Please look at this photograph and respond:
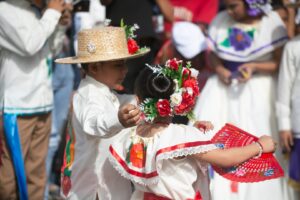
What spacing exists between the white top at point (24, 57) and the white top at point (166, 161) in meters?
1.48

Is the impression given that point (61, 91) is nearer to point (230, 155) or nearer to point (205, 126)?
point (205, 126)

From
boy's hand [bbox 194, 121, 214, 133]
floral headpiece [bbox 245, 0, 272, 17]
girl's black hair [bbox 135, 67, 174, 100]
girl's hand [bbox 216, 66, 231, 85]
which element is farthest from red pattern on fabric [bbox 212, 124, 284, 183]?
floral headpiece [bbox 245, 0, 272, 17]

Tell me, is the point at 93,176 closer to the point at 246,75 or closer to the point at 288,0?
the point at 246,75

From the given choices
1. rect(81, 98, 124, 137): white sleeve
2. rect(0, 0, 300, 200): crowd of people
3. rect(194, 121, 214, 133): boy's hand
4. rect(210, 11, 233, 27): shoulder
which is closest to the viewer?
rect(81, 98, 124, 137): white sleeve

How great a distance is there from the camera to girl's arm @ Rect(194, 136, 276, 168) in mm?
2799

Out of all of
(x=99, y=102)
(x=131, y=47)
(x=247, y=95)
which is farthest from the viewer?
(x=247, y=95)

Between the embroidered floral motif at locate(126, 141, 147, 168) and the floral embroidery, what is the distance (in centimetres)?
193

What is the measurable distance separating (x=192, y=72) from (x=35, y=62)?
5.88ft

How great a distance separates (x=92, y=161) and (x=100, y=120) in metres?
0.56

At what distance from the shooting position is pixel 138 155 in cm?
287

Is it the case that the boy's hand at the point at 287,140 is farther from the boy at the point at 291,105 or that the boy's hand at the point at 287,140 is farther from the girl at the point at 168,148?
the girl at the point at 168,148

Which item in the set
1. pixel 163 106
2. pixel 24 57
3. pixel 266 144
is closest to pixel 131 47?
pixel 163 106

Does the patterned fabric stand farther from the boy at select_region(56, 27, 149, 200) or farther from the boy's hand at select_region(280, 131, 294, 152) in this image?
the boy's hand at select_region(280, 131, 294, 152)

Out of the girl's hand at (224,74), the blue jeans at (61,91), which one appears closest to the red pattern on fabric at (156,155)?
the girl's hand at (224,74)
